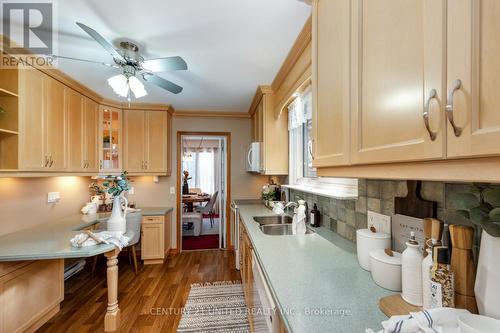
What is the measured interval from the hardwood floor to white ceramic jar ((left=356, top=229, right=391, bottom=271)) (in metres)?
1.80

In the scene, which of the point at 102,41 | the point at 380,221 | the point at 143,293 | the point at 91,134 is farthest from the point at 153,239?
the point at 380,221

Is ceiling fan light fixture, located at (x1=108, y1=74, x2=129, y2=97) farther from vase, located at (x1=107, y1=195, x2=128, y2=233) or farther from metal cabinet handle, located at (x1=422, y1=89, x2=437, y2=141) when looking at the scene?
metal cabinet handle, located at (x1=422, y1=89, x2=437, y2=141)

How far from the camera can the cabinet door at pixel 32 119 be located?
2006 millimetres

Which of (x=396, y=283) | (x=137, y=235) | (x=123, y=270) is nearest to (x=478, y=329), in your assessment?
(x=396, y=283)

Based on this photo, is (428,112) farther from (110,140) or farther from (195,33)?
(110,140)

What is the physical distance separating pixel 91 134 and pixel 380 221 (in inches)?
140

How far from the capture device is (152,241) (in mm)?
3420

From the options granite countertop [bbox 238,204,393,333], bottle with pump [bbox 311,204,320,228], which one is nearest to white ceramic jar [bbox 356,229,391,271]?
granite countertop [bbox 238,204,393,333]

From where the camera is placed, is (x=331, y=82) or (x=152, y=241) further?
(x=152, y=241)

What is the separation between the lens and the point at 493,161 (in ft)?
1.48

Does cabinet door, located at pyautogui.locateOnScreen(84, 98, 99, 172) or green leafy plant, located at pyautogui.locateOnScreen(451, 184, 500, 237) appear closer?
green leafy plant, located at pyautogui.locateOnScreen(451, 184, 500, 237)

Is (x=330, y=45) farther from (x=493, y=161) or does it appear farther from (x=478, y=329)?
(x=478, y=329)

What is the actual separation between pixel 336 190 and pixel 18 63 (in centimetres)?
291

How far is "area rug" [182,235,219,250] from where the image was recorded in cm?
431
